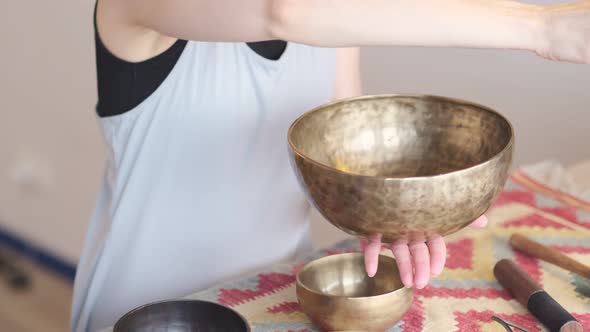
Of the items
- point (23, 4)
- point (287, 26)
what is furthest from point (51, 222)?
point (287, 26)

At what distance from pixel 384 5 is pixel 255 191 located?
55 cm

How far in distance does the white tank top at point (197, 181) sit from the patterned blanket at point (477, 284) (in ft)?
0.58

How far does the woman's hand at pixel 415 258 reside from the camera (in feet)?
3.05

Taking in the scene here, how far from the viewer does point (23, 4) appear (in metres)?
2.72

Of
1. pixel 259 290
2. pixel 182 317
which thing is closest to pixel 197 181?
pixel 259 290

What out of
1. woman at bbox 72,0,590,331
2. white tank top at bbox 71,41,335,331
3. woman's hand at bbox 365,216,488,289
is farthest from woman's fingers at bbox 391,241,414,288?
white tank top at bbox 71,41,335,331

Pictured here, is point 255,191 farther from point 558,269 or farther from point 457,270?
point 558,269

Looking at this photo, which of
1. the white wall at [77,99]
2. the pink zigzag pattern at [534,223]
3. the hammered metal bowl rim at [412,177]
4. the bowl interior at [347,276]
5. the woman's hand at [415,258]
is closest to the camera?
the hammered metal bowl rim at [412,177]

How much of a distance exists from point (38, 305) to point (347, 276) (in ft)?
6.29

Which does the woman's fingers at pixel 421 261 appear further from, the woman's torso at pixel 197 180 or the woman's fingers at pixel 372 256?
the woman's torso at pixel 197 180

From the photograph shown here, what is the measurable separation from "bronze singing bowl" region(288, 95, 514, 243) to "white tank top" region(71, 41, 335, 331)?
0.26 m

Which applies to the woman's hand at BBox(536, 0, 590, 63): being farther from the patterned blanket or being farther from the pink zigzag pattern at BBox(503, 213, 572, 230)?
the pink zigzag pattern at BBox(503, 213, 572, 230)

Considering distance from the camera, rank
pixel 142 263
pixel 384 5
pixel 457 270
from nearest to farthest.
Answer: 1. pixel 384 5
2. pixel 457 270
3. pixel 142 263

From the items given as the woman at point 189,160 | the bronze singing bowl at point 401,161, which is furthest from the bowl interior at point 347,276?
the woman at point 189,160
